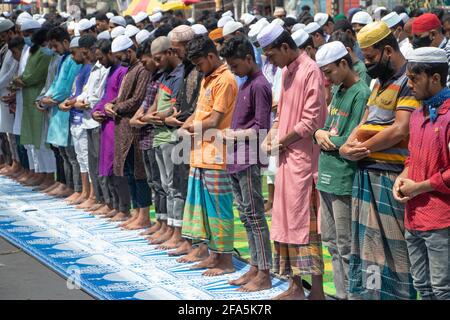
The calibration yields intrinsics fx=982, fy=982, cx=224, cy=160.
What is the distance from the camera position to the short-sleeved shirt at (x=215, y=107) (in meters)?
7.50

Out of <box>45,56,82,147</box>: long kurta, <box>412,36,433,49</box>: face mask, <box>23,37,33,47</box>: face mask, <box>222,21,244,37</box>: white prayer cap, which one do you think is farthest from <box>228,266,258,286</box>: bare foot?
<box>23,37,33,47</box>: face mask

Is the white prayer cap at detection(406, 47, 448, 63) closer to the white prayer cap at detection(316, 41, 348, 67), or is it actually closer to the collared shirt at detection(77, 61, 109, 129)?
the white prayer cap at detection(316, 41, 348, 67)

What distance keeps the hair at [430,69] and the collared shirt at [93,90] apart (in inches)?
202

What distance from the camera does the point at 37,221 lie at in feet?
33.4

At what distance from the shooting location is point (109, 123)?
9750 mm

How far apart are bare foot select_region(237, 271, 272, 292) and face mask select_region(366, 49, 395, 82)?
2.01 metres

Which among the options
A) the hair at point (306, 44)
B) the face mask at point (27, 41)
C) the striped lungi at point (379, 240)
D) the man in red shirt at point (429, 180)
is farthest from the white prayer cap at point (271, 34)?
the face mask at point (27, 41)

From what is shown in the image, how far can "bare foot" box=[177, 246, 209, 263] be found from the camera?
8219mm

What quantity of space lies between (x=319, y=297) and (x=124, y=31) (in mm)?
4900

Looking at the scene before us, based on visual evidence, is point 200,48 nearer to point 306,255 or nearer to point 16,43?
point 306,255

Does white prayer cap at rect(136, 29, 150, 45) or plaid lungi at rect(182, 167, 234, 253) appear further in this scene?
white prayer cap at rect(136, 29, 150, 45)

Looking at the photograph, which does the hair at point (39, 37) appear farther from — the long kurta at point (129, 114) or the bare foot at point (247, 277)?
the bare foot at point (247, 277)

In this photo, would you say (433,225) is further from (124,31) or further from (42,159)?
(42,159)
